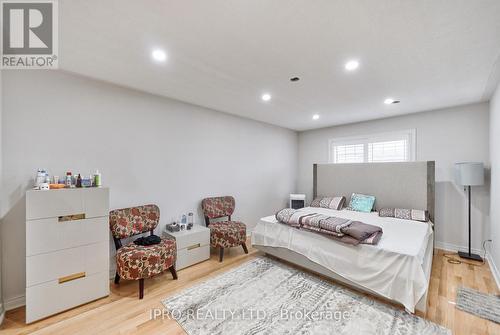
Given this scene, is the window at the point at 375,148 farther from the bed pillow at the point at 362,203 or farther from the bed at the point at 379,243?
the bed pillow at the point at 362,203

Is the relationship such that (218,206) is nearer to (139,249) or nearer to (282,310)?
(139,249)

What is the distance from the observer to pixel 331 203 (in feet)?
13.9

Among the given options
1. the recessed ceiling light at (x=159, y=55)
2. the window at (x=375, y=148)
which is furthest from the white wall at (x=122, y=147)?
the window at (x=375, y=148)

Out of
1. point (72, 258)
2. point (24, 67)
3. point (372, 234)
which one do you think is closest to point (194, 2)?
point (24, 67)

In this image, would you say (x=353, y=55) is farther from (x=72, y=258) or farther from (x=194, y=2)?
(x=72, y=258)

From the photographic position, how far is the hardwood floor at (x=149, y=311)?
6.10ft

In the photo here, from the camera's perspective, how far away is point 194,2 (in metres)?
1.41

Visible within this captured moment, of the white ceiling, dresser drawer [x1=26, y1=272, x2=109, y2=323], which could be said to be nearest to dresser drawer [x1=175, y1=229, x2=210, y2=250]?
dresser drawer [x1=26, y1=272, x2=109, y2=323]

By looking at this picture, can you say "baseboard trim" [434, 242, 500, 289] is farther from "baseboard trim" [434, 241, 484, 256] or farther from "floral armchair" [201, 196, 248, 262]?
"floral armchair" [201, 196, 248, 262]

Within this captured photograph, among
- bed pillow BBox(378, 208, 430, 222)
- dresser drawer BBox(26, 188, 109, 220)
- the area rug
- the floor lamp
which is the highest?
the floor lamp

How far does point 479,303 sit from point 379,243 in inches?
42.9

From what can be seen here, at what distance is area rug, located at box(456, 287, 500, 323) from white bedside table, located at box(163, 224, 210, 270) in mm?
2943

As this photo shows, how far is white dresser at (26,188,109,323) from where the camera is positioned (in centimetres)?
194

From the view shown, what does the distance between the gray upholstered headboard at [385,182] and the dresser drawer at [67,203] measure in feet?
13.4
